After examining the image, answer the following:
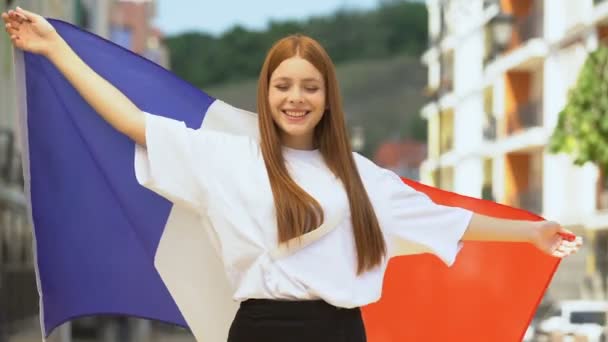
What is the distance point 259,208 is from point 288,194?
0.10 m

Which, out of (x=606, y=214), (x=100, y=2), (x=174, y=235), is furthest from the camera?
(x=606, y=214)

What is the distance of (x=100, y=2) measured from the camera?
97.7 feet

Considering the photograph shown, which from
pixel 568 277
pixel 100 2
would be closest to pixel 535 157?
pixel 568 277

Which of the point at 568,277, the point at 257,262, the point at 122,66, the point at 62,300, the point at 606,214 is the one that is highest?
the point at 122,66

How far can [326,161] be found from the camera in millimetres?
4359

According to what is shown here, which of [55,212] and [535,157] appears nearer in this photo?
[55,212]

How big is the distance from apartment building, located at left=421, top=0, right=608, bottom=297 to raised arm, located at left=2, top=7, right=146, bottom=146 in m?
24.7

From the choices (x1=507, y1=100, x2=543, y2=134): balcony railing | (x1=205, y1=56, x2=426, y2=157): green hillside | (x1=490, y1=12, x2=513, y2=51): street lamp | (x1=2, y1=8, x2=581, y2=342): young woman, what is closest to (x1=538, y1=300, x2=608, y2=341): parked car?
(x1=490, y1=12, x2=513, y2=51): street lamp

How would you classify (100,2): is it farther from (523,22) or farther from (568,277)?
(523,22)

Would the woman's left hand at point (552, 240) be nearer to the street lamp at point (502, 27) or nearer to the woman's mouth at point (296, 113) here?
the woman's mouth at point (296, 113)

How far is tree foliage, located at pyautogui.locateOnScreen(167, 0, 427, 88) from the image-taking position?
487ft

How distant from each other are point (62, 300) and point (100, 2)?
25.2 meters

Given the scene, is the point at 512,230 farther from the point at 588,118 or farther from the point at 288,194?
the point at 588,118

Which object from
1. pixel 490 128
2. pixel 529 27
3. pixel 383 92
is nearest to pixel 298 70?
pixel 529 27
